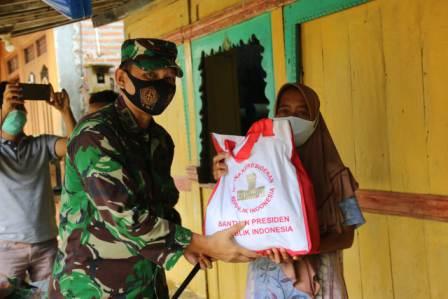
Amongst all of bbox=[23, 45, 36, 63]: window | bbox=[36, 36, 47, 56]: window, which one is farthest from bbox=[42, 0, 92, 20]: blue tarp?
bbox=[23, 45, 36, 63]: window

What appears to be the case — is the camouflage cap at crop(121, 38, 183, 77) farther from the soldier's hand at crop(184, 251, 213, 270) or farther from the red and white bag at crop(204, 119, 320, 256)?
the soldier's hand at crop(184, 251, 213, 270)

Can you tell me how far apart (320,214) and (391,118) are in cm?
93

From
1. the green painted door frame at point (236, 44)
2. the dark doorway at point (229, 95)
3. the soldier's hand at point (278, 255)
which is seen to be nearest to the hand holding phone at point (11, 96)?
the green painted door frame at point (236, 44)

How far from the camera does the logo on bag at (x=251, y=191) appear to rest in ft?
6.11

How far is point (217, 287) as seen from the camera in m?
4.61

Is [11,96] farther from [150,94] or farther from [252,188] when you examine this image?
[252,188]

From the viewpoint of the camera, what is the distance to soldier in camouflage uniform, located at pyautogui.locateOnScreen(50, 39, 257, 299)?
5.87 ft

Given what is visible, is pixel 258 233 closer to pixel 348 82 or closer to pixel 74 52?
pixel 348 82

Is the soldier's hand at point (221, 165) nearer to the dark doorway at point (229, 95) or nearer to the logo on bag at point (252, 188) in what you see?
the logo on bag at point (252, 188)

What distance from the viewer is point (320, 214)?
202cm

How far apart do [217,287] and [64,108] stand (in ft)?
6.97

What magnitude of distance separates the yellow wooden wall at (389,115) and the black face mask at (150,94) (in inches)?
48.5

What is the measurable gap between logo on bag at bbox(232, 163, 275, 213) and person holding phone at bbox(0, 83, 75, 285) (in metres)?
1.68

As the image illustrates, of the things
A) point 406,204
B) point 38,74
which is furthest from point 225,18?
point 38,74
